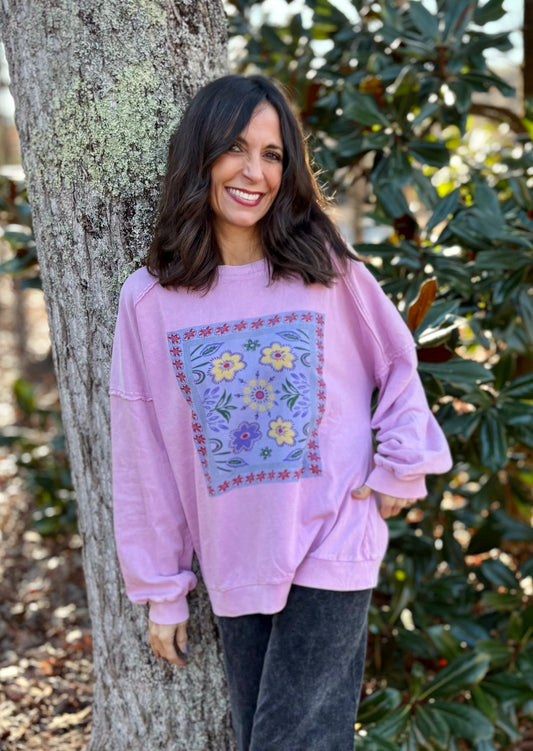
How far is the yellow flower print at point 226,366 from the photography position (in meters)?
1.72

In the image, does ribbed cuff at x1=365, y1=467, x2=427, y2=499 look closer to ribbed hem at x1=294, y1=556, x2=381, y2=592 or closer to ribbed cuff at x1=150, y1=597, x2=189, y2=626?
ribbed hem at x1=294, y1=556, x2=381, y2=592

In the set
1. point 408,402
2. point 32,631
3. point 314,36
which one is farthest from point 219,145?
point 32,631

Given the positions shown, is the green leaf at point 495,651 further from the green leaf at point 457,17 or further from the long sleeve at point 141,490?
the green leaf at point 457,17

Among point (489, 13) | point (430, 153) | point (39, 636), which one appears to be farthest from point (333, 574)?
point (39, 636)

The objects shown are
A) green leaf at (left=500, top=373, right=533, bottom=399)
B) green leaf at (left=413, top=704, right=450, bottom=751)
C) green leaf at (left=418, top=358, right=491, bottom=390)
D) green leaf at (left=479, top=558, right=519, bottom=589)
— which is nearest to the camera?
green leaf at (left=418, top=358, right=491, bottom=390)

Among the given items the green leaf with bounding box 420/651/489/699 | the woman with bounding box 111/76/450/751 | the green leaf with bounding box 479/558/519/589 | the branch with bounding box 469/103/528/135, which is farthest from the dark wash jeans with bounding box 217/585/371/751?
the branch with bounding box 469/103/528/135

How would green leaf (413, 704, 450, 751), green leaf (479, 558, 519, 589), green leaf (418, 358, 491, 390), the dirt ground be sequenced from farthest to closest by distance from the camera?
green leaf (479, 558, 519, 589) < the dirt ground < green leaf (413, 704, 450, 751) < green leaf (418, 358, 491, 390)

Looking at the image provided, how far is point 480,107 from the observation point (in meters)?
3.45

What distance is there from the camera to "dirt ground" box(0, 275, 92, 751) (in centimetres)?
256

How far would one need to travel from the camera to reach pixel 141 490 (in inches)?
70.4

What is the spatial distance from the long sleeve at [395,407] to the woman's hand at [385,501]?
0.02 m

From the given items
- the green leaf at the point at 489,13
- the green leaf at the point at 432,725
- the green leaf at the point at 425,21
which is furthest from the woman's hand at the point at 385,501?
the green leaf at the point at 489,13

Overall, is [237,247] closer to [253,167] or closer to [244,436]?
[253,167]

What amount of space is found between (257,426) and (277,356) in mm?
163
